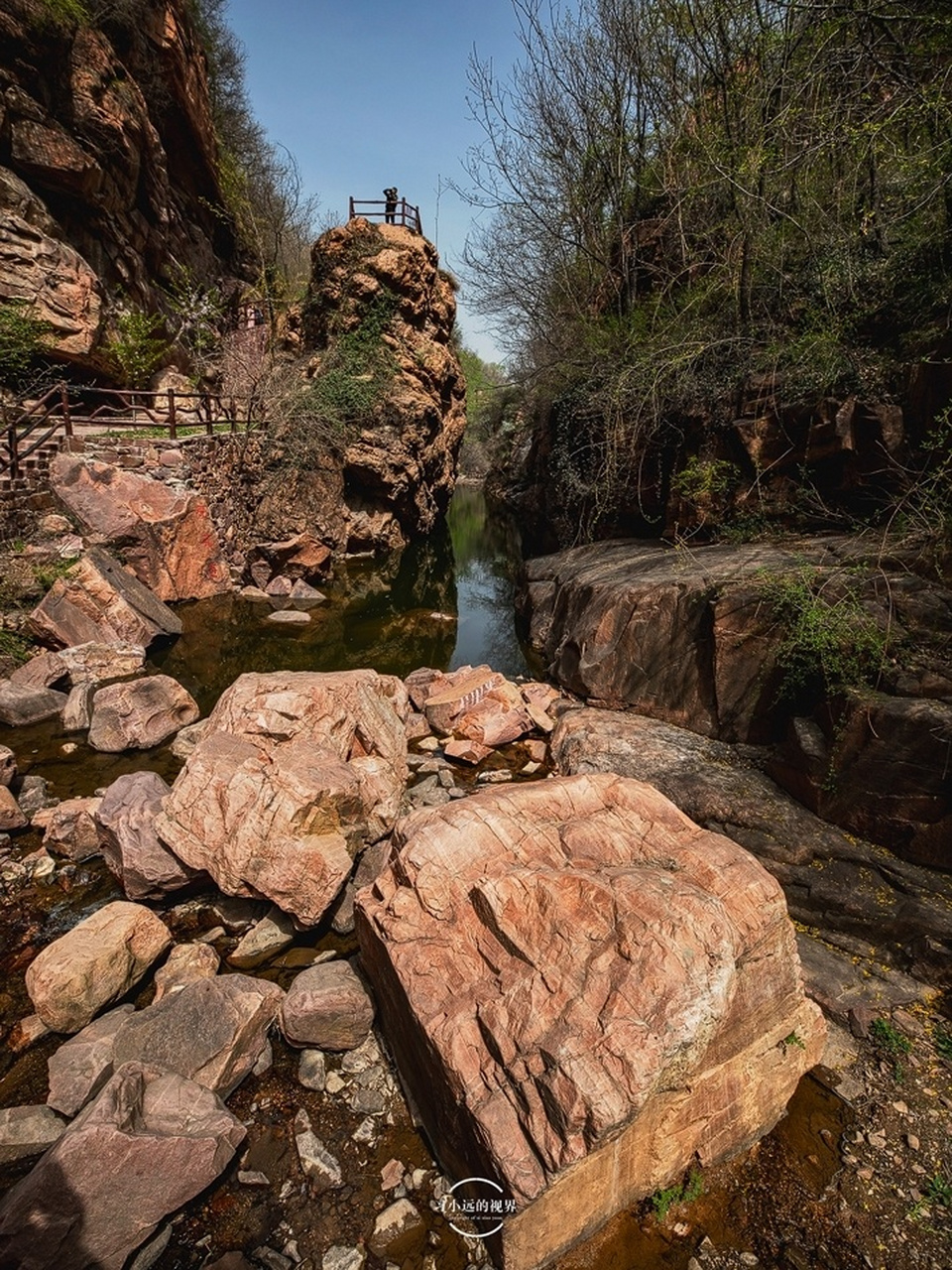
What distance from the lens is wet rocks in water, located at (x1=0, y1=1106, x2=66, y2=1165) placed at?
2.61 meters

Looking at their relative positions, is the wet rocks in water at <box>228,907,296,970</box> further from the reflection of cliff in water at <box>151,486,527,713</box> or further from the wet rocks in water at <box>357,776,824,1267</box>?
the reflection of cliff in water at <box>151,486,527,713</box>

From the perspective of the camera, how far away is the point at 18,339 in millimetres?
11625

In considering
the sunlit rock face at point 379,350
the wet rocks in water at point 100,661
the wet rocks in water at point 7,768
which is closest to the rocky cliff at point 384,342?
the sunlit rock face at point 379,350

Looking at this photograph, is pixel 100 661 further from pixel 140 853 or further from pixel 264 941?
pixel 264 941

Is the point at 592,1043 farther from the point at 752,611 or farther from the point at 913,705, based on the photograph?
the point at 752,611

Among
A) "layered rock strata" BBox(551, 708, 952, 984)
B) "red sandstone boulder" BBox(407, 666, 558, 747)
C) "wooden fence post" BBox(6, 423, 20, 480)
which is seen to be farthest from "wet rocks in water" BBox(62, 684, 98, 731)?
"layered rock strata" BBox(551, 708, 952, 984)

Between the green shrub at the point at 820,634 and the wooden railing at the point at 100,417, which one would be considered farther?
the wooden railing at the point at 100,417

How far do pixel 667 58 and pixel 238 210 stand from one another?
19.2 metres

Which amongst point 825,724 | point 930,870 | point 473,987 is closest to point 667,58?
point 825,724

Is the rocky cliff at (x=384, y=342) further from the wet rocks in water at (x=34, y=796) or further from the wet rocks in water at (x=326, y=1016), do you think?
the wet rocks in water at (x=326, y=1016)

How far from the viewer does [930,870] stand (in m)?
3.88

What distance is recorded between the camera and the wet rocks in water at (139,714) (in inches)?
245

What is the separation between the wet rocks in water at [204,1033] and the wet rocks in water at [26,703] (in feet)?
16.8

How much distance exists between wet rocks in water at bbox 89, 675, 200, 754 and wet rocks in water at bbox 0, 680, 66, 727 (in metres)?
0.53
